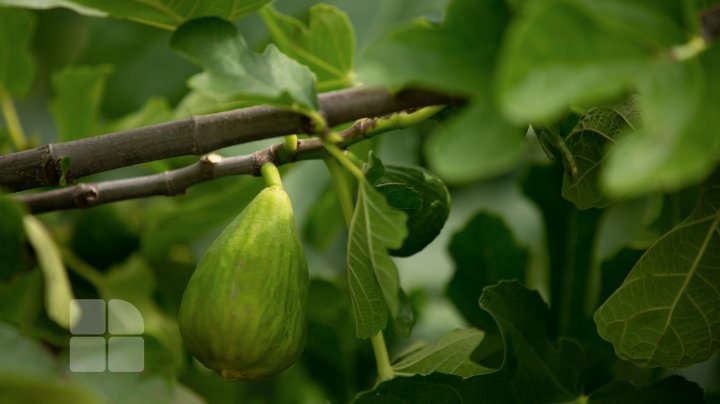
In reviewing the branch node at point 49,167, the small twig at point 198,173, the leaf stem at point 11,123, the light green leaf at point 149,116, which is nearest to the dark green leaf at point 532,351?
the small twig at point 198,173

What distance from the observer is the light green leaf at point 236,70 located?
0.60 meters

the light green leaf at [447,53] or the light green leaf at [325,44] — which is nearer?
the light green leaf at [447,53]

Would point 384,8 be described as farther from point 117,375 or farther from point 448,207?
point 117,375

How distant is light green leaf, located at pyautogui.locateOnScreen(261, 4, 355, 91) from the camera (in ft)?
2.78

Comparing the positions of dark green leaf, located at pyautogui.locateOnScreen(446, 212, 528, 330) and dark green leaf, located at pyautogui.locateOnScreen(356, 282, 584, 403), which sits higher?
dark green leaf, located at pyautogui.locateOnScreen(356, 282, 584, 403)

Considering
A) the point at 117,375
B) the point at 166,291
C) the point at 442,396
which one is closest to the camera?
the point at 117,375

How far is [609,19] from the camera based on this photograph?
45 cm

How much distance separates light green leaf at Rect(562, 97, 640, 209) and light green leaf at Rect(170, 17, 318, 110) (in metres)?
0.25

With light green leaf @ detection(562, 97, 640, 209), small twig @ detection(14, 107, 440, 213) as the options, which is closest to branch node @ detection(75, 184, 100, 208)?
small twig @ detection(14, 107, 440, 213)

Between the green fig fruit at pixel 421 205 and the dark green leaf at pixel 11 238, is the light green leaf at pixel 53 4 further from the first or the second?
the green fig fruit at pixel 421 205

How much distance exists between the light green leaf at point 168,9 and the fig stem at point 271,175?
0.45 ft

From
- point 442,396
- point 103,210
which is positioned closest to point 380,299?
point 442,396

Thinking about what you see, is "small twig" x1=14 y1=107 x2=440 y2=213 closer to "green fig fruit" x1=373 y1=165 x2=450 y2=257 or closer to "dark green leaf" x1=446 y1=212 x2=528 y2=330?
"green fig fruit" x1=373 y1=165 x2=450 y2=257

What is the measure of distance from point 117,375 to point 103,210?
1.87 feet
